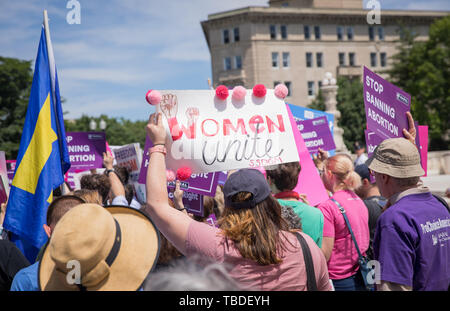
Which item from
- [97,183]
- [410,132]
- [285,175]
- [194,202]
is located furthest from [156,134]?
[97,183]

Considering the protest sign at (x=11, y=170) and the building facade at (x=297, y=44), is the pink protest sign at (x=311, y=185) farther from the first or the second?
the building facade at (x=297, y=44)

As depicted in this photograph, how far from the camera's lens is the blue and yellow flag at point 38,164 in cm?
391

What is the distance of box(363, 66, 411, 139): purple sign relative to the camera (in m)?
3.99

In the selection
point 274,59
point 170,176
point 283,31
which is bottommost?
point 170,176

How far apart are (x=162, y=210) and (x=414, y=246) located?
56.0 inches

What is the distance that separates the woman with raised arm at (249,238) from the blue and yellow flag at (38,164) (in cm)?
207

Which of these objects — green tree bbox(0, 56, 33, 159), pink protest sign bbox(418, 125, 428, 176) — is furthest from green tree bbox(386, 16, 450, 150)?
green tree bbox(0, 56, 33, 159)

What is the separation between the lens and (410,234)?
239 centimetres

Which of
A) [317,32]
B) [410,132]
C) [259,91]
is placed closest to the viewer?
[259,91]

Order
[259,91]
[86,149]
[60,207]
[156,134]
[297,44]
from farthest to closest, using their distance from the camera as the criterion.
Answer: [297,44] → [86,149] → [259,91] → [60,207] → [156,134]

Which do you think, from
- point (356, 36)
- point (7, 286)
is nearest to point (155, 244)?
point (7, 286)

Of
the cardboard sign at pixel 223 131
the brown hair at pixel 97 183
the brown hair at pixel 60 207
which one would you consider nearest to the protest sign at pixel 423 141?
the cardboard sign at pixel 223 131

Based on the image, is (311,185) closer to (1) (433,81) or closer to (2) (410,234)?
(2) (410,234)
